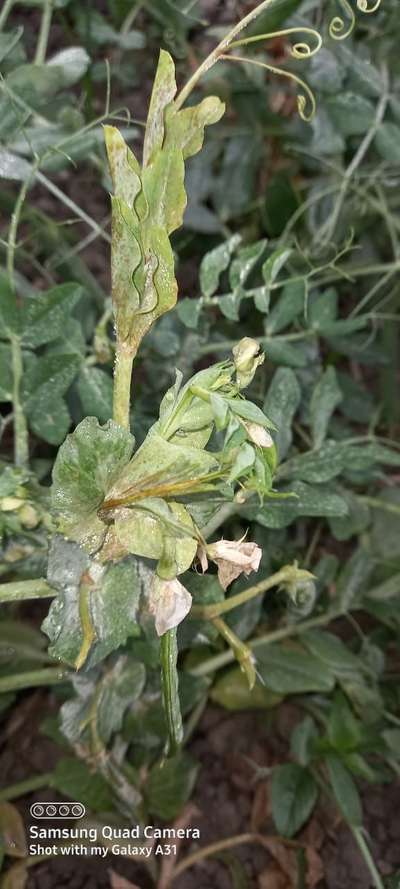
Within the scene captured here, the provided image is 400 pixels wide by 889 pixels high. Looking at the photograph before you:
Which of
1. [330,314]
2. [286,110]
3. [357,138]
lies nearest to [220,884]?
[330,314]

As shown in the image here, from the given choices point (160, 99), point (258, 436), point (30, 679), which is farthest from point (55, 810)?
point (160, 99)

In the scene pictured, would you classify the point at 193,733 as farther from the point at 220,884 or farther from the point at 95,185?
the point at 95,185

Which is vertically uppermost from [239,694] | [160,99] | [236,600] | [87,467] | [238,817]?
[160,99]

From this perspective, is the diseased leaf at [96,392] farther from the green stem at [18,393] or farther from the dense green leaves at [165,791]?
the dense green leaves at [165,791]

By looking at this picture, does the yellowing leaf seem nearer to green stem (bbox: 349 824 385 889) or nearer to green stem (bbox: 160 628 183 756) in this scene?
green stem (bbox: 160 628 183 756)

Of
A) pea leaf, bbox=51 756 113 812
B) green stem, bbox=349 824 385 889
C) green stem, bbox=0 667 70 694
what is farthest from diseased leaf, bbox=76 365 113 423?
green stem, bbox=349 824 385 889

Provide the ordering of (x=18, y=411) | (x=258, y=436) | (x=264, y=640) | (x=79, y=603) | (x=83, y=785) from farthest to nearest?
(x=264, y=640) → (x=83, y=785) → (x=18, y=411) → (x=79, y=603) → (x=258, y=436)

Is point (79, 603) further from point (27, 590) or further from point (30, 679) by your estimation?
point (30, 679)

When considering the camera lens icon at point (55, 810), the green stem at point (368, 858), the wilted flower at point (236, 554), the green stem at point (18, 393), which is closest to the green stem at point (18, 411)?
the green stem at point (18, 393)
